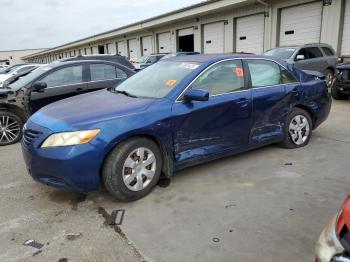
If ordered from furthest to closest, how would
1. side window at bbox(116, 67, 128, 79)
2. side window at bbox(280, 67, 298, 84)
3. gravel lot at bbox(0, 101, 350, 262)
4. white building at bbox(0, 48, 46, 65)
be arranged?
white building at bbox(0, 48, 46, 65)
side window at bbox(116, 67, 128, 79)
side window at bbox(280, 67, 298, 84)
gravel lot at bbox(0, 101, 350, 262)

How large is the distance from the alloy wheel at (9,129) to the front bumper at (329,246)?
6.10 metres

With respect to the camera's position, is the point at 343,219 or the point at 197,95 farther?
the point at 197,95

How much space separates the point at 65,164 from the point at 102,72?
4505 mm

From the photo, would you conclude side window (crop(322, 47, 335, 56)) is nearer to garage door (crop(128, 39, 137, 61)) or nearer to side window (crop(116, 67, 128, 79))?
side window (crop(116, 67, 128, 79))

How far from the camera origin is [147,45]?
30.7 meters

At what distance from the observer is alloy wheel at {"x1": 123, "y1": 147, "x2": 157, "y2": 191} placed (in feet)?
11.9

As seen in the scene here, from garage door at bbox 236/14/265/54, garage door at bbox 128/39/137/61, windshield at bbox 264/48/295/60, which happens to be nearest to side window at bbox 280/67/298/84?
windshield at bbox 264/48/295/60

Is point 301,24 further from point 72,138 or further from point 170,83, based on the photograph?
point 72,138

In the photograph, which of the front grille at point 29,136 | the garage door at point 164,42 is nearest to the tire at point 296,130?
the front grille at point 29,136

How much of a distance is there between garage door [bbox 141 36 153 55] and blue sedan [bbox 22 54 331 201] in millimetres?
25864

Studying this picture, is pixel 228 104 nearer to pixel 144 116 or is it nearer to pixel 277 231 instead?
pixel 144 116

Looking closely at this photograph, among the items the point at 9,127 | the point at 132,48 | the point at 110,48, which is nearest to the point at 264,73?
the point at 9,127

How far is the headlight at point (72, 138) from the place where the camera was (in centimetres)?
336

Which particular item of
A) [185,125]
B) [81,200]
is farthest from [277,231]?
[81,200]
